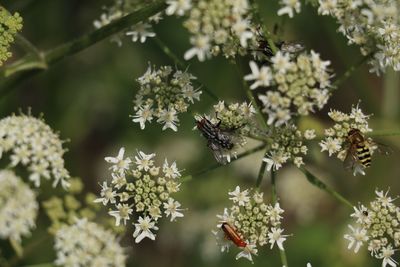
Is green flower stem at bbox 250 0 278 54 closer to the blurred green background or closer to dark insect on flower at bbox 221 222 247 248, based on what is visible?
dark insect on flower at bbox 221 222 247 248

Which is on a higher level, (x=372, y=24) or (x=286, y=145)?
(x=372, y=24)

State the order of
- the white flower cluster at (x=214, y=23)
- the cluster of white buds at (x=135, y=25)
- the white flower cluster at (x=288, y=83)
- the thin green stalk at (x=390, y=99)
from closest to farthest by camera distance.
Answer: the white flower cluster at (x=214, y=23) < the white flower cluster at (x=288, y=83) < the cluster of white buds at (x=135, y=25) < the thin green stalk at (x=390, y=99)

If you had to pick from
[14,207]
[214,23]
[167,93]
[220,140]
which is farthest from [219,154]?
[14,207]

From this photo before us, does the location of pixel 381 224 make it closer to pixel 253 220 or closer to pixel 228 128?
pixel 253 220

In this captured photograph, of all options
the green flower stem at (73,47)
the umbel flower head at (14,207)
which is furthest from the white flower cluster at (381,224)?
the umbel flower head at (14,207)

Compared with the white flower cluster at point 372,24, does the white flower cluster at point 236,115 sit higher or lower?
lower

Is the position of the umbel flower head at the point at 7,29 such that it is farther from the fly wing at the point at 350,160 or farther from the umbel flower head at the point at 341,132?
the fly wing at the point at 350,160

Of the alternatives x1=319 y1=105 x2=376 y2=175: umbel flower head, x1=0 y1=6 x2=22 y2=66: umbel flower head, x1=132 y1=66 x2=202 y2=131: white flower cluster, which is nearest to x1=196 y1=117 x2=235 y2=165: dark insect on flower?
x1=132 y1=66 x2=202 y2=131: white flower cluster
